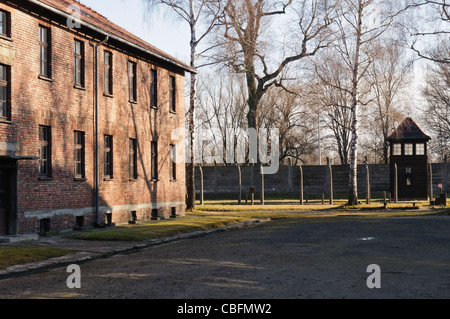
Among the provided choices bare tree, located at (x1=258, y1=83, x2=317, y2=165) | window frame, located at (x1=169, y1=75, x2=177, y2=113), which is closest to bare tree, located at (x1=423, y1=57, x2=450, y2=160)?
bare tree, located at (x1=258, y1=83, x2=317, y2=165)

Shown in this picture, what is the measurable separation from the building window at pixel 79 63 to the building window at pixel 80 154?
6.32ft

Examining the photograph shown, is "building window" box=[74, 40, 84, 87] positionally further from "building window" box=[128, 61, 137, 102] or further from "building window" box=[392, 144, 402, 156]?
"building window" box=[392, 144, 402, 156]

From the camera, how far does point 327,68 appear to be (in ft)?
112

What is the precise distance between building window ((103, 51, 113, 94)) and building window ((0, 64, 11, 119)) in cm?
589

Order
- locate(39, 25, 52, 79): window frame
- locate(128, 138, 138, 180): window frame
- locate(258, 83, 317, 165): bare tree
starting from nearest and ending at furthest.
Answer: locate(39, 25, 52, 79): window frame < locate(128, 138, 138, 180): window frame < locate(258, 83, 317, 165): bare tree

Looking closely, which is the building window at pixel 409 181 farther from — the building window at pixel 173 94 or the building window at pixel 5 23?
the building window at pixel 5 23

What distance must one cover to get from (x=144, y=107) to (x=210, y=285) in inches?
721

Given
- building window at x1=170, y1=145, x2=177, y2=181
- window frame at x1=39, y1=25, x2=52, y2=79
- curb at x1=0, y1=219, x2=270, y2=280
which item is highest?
window frame at x1=39, y1=25, x2=52, y2=79

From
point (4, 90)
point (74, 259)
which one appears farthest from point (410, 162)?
point (74, 259)

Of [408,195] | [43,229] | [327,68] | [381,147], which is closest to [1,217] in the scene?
A: [43,229]

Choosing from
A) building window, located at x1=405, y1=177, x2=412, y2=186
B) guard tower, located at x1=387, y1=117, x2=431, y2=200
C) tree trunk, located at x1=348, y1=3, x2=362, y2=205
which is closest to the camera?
tree trunk, located at x1=348, y1=3, x2=362, y2=205

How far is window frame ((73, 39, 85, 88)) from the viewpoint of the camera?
2148 centimetres

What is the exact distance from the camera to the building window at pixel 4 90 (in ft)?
57.4
